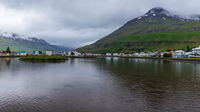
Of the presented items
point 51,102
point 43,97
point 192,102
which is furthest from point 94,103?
point 192,102

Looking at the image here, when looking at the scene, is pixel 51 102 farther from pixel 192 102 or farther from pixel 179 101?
pixel 192 102

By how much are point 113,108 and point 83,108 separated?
3593 mm

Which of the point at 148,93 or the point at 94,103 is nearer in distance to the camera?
the point at 94,103

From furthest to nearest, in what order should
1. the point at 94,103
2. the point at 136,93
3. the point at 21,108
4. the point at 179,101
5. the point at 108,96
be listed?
the point at 136,93
the point at 108,96
the point at 179,101
the point at 94,103
the point at 21,108

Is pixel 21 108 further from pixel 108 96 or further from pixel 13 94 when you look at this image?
pixel 108 96

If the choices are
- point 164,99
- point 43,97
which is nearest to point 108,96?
point 164,99

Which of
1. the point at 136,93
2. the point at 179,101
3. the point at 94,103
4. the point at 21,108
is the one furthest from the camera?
the point at 136,93

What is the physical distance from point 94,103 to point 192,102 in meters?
13.5

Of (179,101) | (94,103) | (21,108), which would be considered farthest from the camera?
(179,101)

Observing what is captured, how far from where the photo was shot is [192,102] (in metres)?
20.4

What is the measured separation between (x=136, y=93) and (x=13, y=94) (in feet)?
63.5

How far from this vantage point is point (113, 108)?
17875 mm

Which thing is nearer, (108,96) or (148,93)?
(108,96)

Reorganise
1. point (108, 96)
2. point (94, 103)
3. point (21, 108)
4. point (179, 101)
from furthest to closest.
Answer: point (108, 96) < point (179, 101) < point (94, 103) < point (21, 108)
